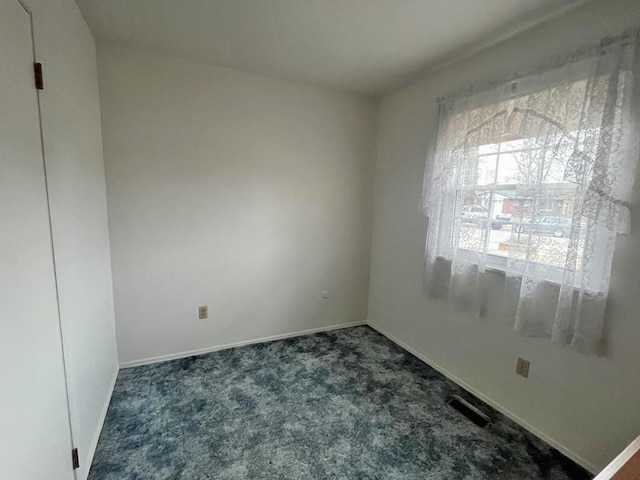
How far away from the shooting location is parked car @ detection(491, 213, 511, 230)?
183 cm

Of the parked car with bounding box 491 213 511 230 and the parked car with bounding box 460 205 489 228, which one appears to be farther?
the parked car with bounding box 460 205 489 228

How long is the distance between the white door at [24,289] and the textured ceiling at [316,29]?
0.93 metres

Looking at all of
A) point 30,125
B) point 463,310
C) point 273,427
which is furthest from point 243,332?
point 30,125

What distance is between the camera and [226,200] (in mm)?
2535

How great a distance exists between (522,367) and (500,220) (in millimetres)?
904

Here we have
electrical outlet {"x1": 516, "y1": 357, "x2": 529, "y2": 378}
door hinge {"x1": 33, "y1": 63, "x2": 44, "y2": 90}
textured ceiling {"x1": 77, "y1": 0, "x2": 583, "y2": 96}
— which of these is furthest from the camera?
electrical outlet {"x1": 516, "y1": 357, "x2": 529, "y2": 378}

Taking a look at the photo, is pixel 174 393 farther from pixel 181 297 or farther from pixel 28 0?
pixel 28 0

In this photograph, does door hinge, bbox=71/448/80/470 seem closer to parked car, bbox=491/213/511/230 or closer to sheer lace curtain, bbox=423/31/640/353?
sheer lace curtain, bbox=423/31/640/353

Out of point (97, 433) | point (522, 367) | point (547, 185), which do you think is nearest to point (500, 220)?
point (547, 185)

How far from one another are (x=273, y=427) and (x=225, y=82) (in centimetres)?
250

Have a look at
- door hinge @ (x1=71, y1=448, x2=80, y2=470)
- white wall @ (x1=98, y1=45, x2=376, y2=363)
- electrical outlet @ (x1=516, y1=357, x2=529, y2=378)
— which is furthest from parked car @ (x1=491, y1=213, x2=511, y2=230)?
door hinge @ (x1=71, y1=448, x2=80, y2=470)

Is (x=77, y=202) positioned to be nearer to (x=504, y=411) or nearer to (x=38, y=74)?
(x=38, y=74)

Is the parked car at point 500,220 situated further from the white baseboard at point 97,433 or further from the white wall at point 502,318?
the white baseboard at point 97,433

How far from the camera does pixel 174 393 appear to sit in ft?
6.73
